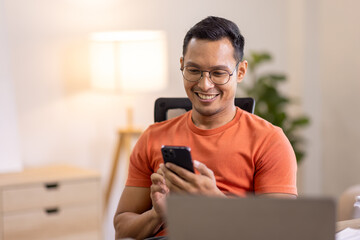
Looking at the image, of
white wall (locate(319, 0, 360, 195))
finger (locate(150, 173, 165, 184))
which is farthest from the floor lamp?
finger (locate(150, 173, 165, 184))

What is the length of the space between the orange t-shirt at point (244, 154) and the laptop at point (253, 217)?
0.57 meters

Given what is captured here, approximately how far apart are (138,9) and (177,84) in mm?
560

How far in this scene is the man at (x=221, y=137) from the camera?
61.8 inches

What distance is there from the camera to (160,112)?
1.94m

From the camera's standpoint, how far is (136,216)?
1.69 m

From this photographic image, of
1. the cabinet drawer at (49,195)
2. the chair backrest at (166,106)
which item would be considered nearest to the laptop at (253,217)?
the chair backrest at (166,106)

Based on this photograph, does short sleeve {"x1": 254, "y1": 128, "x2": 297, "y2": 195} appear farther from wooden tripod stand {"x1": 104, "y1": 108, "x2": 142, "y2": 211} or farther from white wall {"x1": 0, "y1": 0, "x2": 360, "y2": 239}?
white wall {"x1": 0, "y1": 0, "x2": 360, "y2": 239}

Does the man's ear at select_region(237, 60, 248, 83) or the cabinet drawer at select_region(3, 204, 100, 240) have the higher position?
the man's ear at select_region(237, 60, 248, 83)

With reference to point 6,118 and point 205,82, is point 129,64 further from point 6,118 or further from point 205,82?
point 205,82

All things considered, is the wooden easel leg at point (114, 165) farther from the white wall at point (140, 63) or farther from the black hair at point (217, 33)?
the black hair at point (217, 33)

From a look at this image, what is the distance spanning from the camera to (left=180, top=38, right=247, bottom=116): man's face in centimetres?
160

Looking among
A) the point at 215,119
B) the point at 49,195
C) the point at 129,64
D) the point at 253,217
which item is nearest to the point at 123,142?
the point at 129,64

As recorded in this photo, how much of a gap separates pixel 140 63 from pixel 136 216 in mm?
1817

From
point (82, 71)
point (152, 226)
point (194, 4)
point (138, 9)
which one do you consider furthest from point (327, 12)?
point (152, 226)
